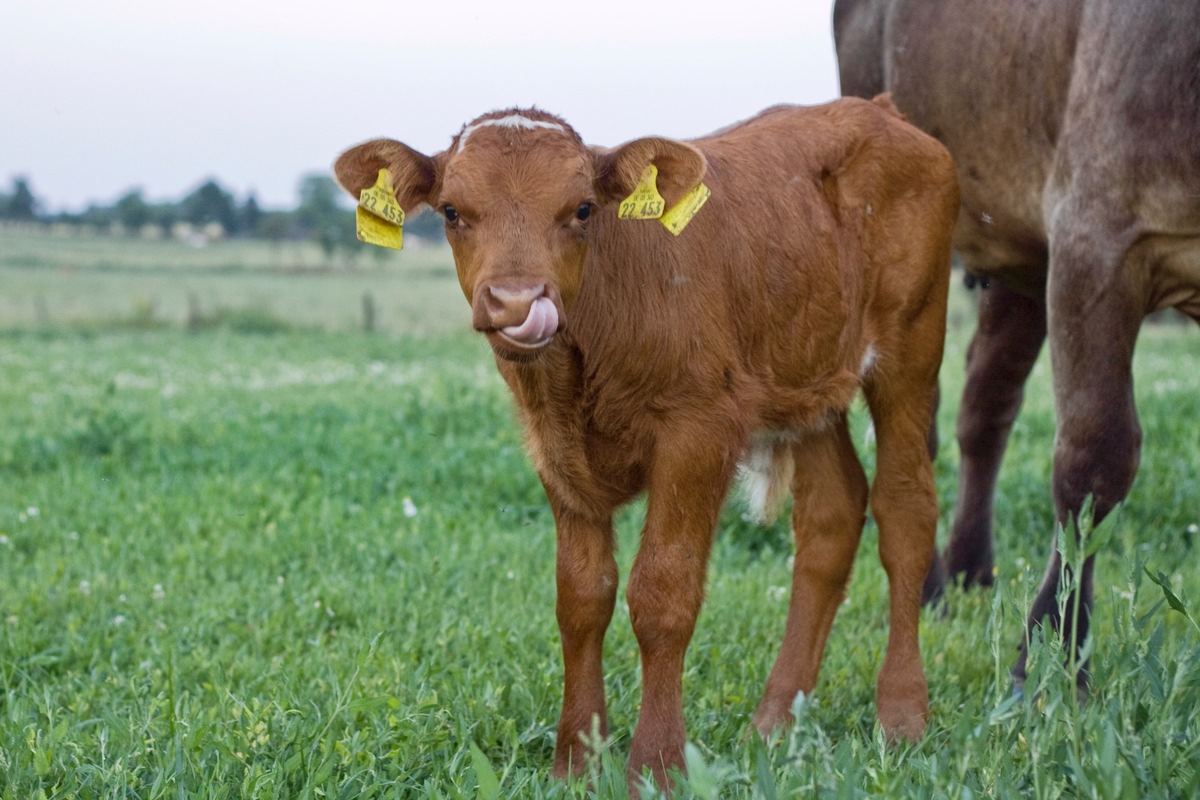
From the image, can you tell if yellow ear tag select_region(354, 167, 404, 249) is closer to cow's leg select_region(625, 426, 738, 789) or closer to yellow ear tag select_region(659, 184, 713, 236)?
yellow ear tag select_region(659, 184, 713, 236)

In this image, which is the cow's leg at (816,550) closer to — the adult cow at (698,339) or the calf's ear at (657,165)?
the adult cow at (698,339)

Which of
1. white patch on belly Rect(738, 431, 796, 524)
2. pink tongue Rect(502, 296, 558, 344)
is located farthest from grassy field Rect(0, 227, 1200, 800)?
pink tongue Rect(502, 296, 558, 344)

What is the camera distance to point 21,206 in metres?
34.9

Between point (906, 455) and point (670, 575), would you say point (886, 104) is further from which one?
point (670, 575)

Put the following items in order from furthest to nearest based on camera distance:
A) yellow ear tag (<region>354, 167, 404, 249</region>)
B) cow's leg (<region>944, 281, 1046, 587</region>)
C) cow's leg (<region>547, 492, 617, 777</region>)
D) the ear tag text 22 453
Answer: cow's leg (<region>944, 281, 1046, 587</region>), cow's leg (<region>547, 492, 617, 777</region>), yellow ear tag (<region>354, 167, 404, 249</region>), the ear tag text 22 453

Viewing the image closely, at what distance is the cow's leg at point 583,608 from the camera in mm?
3666

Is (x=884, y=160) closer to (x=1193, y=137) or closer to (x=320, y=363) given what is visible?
(x=1193, y=137)

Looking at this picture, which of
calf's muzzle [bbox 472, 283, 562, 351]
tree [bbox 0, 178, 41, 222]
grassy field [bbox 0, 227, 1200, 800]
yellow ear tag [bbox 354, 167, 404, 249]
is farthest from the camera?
tree [bbox 0, 178, 41, 222]

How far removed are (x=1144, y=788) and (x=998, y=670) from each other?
347 millimetres

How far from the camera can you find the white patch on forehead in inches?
133

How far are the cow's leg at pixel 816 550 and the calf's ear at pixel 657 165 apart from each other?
135 cm

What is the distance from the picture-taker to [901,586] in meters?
4.29

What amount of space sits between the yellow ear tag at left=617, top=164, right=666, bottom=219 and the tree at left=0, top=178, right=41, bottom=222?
34.5 m

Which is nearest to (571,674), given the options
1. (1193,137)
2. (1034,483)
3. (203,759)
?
(203,759)
